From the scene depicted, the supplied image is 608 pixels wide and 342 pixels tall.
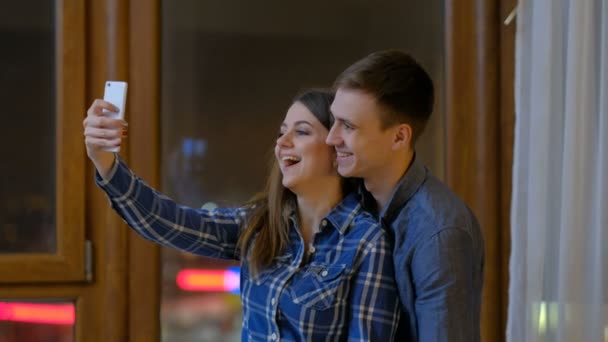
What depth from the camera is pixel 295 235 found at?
1.47 meters

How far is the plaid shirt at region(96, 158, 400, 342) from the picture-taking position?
130 cm

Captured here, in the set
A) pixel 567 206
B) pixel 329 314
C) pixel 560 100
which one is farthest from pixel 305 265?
pixel 560 100

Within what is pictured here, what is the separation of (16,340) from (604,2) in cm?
176

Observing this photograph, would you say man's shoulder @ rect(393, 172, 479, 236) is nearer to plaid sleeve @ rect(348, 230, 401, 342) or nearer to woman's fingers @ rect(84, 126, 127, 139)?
plaid sleeve @ rect(348, 230, 401, 342)

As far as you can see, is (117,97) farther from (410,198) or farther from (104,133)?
(410,198)

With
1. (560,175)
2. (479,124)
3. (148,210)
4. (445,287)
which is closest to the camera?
(445,287)

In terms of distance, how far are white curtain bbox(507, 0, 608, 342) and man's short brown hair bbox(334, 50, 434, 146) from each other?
0.59 meters

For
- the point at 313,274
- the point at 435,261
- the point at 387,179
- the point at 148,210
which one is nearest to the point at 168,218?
the point at 148,210

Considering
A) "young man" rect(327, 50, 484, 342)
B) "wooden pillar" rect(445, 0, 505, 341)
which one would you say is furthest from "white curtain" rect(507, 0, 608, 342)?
"young man" rect(327, 50, 484, 342)

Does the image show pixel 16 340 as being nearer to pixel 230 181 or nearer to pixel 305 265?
pixel 230 181

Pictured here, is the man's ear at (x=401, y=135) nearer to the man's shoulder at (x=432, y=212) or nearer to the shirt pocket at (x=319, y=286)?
the man's shoulder at (x=432, y=212)

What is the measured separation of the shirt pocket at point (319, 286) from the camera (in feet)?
4.34

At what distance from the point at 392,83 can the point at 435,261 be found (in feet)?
1.08

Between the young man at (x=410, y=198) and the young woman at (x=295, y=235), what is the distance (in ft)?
0.19
